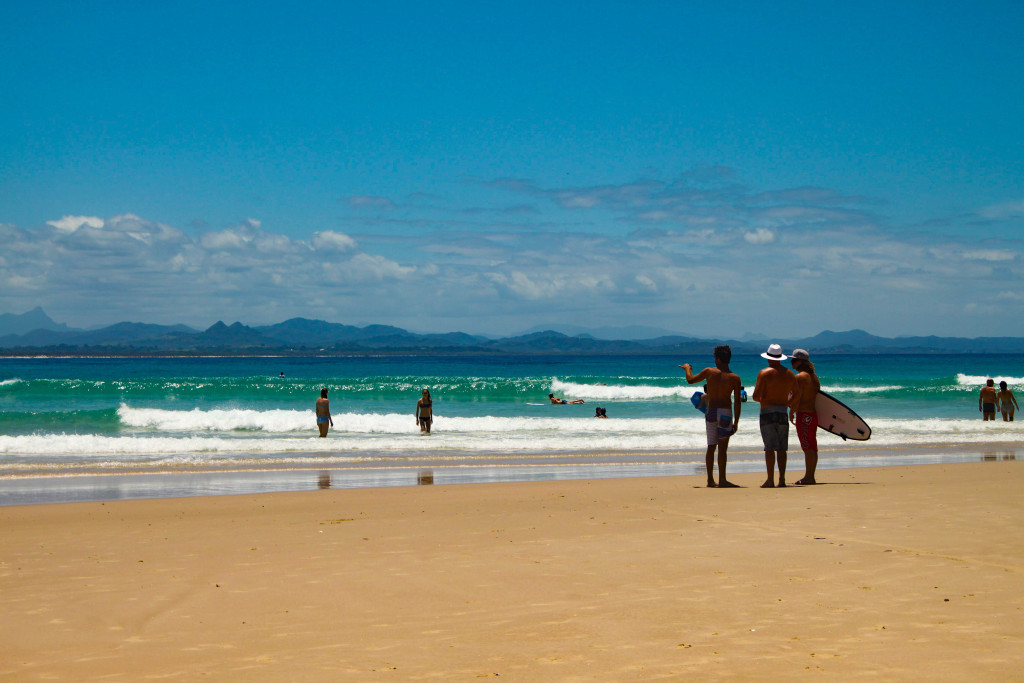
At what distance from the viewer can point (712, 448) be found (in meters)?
10.9

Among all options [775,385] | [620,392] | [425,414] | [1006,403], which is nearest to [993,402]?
[1006,403]

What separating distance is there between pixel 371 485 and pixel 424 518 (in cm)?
383

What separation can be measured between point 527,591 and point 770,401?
6174 millimetres

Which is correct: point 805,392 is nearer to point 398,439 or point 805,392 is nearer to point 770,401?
point 770,401

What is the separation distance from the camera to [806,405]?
11.0 metres

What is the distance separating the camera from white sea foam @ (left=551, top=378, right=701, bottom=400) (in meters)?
49.3

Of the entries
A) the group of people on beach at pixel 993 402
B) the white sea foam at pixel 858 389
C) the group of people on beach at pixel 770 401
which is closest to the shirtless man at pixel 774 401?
the group of people on beach at pixel 770 401

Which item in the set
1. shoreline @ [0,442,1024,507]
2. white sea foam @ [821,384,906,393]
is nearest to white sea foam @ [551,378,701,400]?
white sea foam @ [821,384,906,393]

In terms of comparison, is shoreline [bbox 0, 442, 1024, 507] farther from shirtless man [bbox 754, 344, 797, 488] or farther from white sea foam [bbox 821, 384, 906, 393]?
white sea foam [bbox 821, 384, 906, 393]

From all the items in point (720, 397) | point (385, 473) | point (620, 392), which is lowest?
point (620, 392)

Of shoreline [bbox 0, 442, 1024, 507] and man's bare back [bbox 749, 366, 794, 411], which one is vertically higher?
man's bare back [bbox 749, 366, 794, 411]

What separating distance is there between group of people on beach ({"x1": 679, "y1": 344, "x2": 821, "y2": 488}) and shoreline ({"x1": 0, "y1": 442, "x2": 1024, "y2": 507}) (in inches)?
69.5

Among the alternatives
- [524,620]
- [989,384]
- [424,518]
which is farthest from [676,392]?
[524,620]

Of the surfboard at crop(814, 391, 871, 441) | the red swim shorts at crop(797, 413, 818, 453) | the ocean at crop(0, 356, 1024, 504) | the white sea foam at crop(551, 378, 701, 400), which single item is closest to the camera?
the red swim shorts at crop(797, 413, 818, 453)
